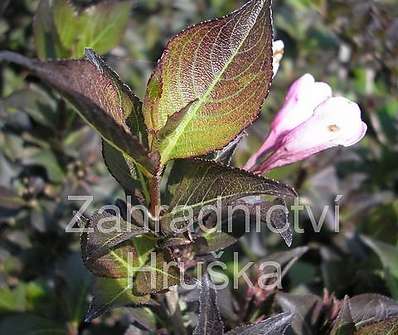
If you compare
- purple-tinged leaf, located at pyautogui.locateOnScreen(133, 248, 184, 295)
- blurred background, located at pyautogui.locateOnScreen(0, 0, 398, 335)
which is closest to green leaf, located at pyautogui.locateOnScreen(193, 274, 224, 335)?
purple-tinged leaf, located at pyautogui.locateOnScreen(133, 248, 184, 295)

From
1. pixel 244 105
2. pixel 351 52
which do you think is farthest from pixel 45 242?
pixel 351 52

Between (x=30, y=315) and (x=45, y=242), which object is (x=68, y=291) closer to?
(x=30, y=315)

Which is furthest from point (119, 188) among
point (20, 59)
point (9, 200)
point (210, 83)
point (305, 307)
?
point (20, 59)

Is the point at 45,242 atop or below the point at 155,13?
below

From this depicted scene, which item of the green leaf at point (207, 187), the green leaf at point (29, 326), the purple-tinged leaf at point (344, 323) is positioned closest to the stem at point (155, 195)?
the green leaf at point (207, 187)

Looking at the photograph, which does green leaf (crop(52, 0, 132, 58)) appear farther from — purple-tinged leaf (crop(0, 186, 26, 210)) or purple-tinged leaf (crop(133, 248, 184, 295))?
purple-tinged leaf (crop(133, 248, 184, 295))

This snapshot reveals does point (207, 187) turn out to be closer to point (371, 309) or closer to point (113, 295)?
point (113, 295)
